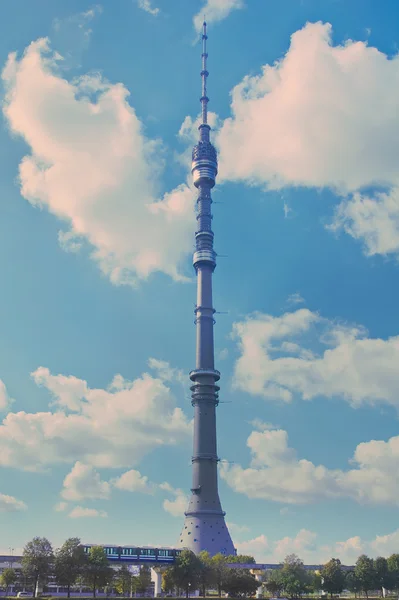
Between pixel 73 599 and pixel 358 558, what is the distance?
88.8 metres

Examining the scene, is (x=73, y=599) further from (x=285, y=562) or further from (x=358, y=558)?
(x=358, y=558)

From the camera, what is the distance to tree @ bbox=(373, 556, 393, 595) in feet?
610

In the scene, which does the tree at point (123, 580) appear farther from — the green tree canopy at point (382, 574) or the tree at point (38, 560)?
the green tree canopy at point (382, 574)

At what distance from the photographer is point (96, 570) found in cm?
14700

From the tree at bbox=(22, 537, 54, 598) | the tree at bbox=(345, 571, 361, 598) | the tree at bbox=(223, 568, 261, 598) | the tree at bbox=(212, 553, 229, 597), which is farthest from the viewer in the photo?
the tree at bbox=(345, 571, 361, 598)

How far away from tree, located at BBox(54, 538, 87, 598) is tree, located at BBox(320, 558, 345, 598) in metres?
72.4

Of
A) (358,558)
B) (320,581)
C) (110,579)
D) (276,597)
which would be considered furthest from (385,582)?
(110,579)

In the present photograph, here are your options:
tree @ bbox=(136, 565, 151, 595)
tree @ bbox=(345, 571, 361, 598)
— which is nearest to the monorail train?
tree @ bbox=(136, 565, 151, 595)

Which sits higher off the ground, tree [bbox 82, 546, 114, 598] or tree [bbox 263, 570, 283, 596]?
tree [bbox 82, 546, 114, 598]

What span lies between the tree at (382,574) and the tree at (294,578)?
93.2 feet

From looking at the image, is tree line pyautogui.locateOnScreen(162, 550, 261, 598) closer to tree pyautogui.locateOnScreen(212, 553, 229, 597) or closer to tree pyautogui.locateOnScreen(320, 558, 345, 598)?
tree pyautogui.locateOnScreen(212, 553, 229, 597)

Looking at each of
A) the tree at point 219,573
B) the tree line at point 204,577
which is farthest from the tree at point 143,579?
the tree at point 219,573

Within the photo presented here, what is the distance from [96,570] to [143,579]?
23920mm

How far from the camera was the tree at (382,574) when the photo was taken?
186 m
